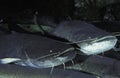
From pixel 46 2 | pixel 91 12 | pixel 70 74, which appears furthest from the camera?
pixel 91 12

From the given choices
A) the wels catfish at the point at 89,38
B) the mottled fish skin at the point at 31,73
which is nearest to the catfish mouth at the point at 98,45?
the wels catfish at the point at 89,38

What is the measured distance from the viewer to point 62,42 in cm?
110

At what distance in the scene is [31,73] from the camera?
1.02m

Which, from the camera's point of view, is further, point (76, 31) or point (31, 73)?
point (76, 31)

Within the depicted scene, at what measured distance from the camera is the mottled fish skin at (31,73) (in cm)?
101

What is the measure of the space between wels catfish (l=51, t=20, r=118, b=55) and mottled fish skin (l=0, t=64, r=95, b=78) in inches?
5.2

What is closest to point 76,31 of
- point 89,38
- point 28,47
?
point 89,38

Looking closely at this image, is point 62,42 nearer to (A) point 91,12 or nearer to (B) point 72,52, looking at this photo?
(B) point 72,52

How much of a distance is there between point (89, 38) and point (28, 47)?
23 cm

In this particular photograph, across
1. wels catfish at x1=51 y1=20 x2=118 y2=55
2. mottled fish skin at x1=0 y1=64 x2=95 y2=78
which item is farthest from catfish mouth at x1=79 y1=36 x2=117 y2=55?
mottled fish skin at x1=0 y1=64 x2=95 y2=78

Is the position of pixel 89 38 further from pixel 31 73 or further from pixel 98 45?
pixel 31 73

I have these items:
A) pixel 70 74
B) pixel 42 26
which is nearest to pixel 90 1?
pixel 42 26

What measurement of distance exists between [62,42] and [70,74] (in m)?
0.14

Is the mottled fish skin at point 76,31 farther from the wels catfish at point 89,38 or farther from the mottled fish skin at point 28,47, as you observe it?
the mottled fish skin at point 28,47
